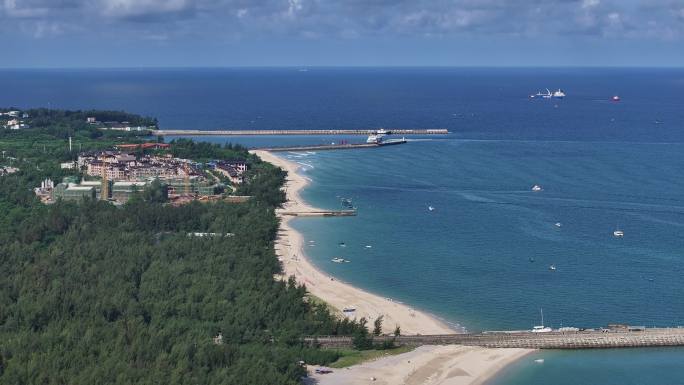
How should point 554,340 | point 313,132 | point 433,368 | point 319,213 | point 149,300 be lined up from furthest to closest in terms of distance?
point 313,132
point 319,213
point 149,300
point 554,340
point 433,368

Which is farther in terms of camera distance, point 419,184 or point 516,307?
point 419,184

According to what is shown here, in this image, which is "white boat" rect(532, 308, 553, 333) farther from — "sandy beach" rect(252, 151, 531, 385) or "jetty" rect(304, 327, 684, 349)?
"sandy beach" rect(252, 151, 531, 385)

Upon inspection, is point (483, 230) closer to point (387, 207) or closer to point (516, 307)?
point (387, 207)

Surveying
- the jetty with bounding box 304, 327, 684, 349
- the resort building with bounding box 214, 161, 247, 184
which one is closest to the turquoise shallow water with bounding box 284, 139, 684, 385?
the jetty with bounding box 304, 327, 684, 349

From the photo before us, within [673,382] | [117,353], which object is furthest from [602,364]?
[117,353]

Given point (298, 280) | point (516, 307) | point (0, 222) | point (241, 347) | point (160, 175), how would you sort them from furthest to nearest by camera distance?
point (160, 175), point (0, 222), point (298, 280), point (516, 307), point (241, 347)

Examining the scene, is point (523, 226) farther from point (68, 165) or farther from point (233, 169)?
point (68, 165)

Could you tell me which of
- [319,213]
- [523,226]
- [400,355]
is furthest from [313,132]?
[400,355]
